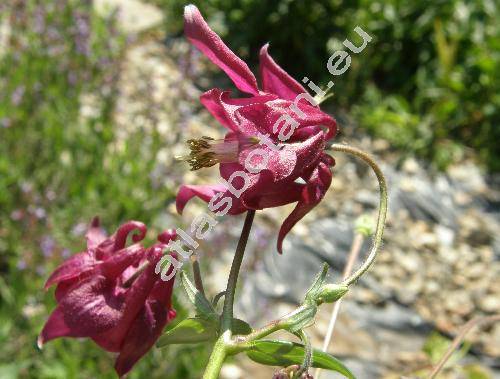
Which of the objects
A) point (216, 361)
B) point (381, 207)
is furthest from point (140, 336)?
point (381, 207)

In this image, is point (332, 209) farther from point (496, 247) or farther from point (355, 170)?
point (496, 247)

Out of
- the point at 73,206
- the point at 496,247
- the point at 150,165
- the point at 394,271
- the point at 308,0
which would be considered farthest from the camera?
the point at 308,0

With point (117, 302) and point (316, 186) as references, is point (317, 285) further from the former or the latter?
point (117, 302)

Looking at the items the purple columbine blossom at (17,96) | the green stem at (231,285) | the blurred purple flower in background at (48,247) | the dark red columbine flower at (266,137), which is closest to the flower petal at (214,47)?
the dark red columbine flower at (266,137)

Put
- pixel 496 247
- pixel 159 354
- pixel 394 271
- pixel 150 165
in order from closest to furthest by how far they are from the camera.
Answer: pixel 159 354 < pixel 150 165 < pixel 394 271 < pixel 496 247

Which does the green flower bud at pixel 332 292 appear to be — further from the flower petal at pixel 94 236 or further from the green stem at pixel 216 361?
the flower petal at pixel 94 236

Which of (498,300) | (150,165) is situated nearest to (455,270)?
(498,300)

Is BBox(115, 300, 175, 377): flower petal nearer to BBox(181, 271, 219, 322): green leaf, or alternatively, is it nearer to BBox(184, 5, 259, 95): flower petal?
BBox(181, 271, 219, 322): green leaf
